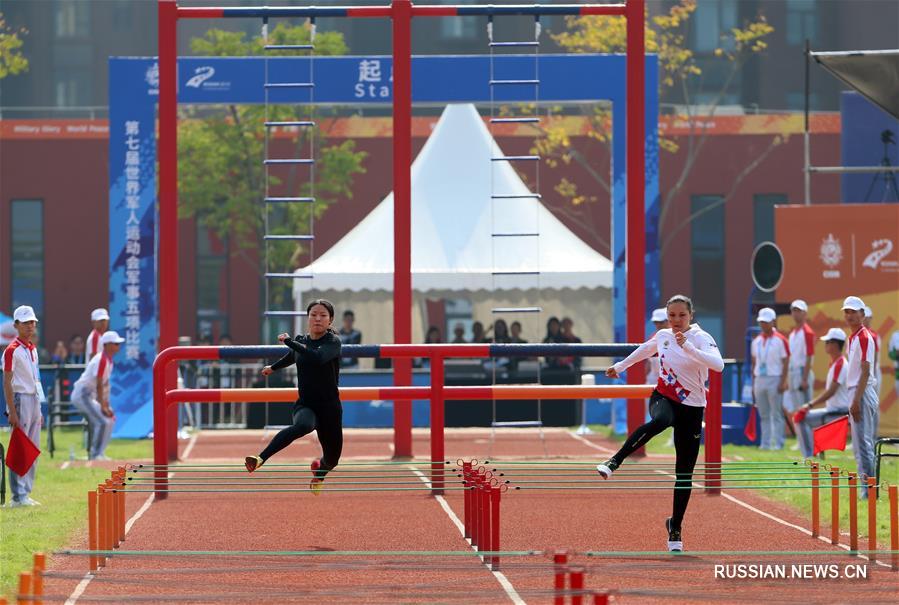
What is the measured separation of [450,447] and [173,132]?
5908 mm

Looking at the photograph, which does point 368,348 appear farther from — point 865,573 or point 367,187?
Result: point 367,187

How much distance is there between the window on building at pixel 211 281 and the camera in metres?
53.6

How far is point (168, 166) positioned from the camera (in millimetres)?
18594

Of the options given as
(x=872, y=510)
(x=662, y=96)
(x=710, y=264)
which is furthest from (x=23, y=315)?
(x=710, y=264)

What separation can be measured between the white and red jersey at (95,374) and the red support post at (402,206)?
395cm

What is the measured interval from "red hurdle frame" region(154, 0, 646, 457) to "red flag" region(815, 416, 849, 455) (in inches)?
147

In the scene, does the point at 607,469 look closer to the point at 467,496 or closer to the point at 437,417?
the point at 467,496

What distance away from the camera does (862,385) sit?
15.0 m

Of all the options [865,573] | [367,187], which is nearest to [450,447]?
[865,573]

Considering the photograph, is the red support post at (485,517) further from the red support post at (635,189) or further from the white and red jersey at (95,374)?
the white and red jersey at (95,374)

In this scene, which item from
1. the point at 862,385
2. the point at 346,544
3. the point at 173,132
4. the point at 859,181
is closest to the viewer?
the point at 346,544

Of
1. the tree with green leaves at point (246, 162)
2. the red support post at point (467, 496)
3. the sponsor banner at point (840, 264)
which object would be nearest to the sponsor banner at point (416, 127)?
the tree with green leaves at point (246, 162)

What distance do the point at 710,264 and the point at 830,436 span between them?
39693mm

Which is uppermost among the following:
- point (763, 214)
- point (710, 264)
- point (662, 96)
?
point (662, 96)
